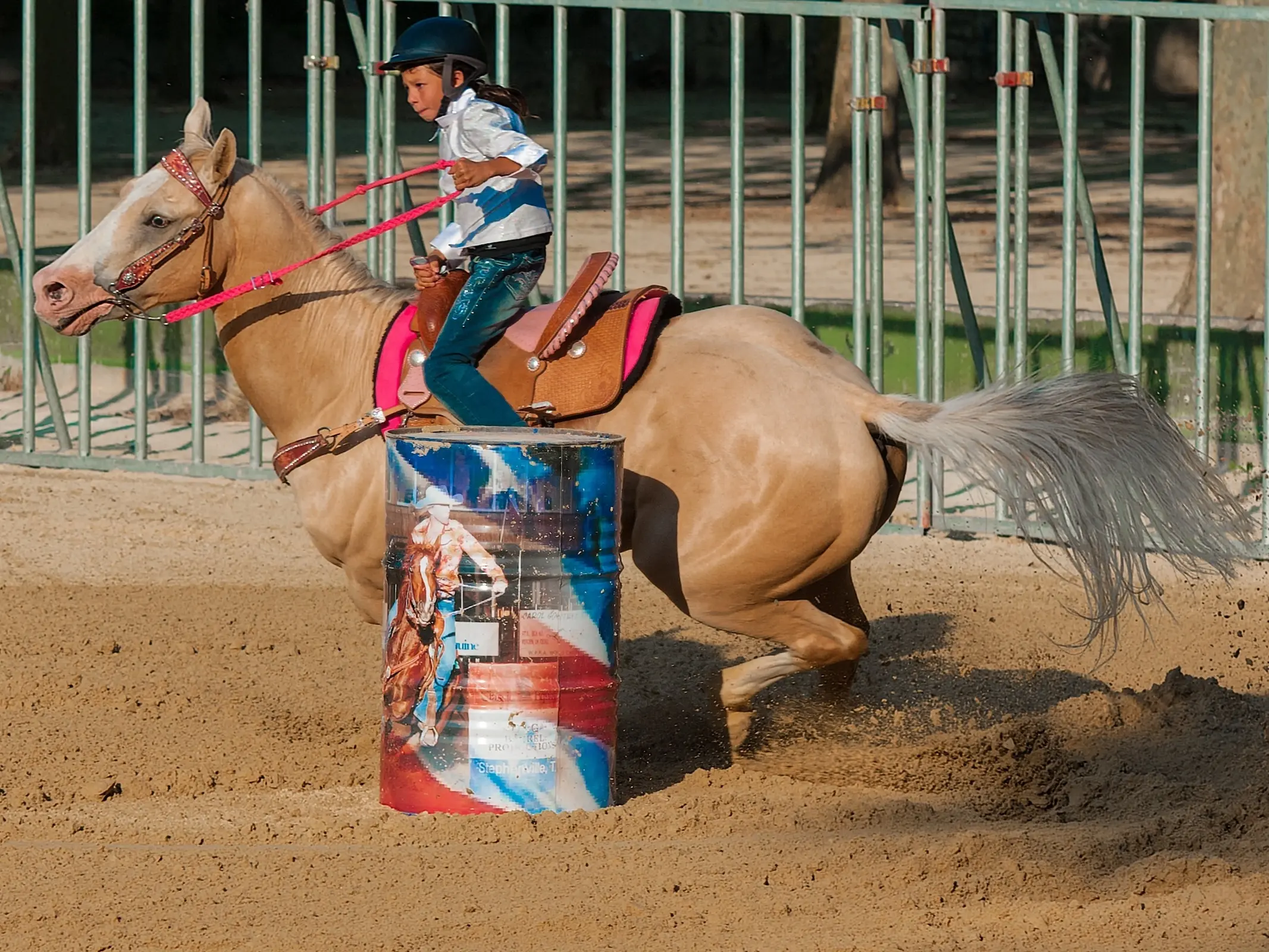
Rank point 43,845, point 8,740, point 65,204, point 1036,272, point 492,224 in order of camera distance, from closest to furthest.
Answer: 1. point 43,845
2. point 492,224
3. point 8,740
4. point 1036,272
5. point 65,204

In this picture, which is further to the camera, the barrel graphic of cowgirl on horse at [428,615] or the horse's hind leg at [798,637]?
the horse's hind leg at [798,637]

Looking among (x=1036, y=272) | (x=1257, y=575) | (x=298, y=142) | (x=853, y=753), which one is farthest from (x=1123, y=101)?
(x=853, y=753)

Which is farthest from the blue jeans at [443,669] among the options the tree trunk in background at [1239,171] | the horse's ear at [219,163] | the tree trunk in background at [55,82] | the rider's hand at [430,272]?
the tree trunk in background at [55,82]

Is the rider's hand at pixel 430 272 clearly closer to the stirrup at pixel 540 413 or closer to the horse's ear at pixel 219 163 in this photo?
the stirrup at pixel 540 413

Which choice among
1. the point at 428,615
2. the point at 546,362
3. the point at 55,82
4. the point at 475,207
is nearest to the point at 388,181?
the point at 475,207

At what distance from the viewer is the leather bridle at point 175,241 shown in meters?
5.13

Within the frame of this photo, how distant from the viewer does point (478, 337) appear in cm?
505

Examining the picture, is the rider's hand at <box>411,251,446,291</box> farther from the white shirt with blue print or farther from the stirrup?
the stirrup

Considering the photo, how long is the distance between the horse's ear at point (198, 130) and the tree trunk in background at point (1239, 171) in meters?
6.65

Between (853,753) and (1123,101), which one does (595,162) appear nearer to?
(1123,101)

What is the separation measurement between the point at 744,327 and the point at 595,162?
16393mm

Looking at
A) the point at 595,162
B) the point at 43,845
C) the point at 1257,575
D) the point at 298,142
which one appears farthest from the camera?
the point at 298,142

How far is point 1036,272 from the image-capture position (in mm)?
14516

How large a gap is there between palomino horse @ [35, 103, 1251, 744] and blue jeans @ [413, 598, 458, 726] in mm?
600
